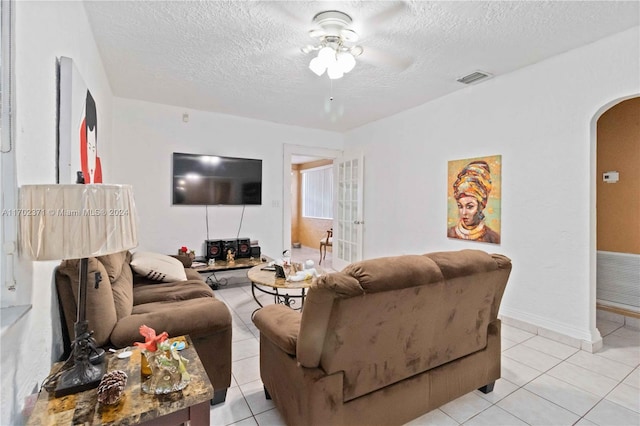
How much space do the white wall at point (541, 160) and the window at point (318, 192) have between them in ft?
13.3

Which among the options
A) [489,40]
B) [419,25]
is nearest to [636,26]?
[489,40]

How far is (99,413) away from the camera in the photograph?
0.97 m

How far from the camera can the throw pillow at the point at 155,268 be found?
9.15ft

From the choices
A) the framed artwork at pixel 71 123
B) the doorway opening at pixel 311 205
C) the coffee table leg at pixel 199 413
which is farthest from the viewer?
the doorway opening at pixel 311 205

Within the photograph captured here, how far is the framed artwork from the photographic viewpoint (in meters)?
1.54

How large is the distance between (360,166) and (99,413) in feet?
14.8

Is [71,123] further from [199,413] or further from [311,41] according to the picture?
[311,41]

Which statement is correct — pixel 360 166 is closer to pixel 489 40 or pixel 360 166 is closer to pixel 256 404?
pixel 489 40

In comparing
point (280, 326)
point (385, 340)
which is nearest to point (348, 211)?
point (280, 326)

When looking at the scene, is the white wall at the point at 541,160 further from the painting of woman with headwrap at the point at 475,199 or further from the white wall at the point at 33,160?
the white wall at the point at 33,160

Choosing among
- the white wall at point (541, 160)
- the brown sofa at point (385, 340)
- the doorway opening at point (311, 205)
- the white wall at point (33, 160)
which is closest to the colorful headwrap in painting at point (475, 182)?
the white wall at point (541, 160)

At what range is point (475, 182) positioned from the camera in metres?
3.42

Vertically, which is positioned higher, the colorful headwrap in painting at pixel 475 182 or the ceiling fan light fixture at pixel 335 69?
the ceiling fan light fixture at pixel 335 69

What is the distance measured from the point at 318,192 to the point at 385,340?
22.9 feet
